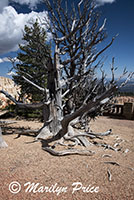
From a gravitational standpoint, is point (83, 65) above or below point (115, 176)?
above

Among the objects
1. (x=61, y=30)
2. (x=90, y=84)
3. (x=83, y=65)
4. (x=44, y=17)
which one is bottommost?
(x=90, y=84)

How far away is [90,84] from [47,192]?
4640 millimetres

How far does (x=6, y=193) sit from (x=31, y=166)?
0.63 meters

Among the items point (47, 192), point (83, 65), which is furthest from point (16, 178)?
point (83, 65)

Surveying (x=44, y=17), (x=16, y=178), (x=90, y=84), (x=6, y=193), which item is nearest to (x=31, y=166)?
(x=16, y=178)

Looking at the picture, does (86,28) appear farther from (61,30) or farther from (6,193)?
(6,193)

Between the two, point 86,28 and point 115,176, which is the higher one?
point 86,28

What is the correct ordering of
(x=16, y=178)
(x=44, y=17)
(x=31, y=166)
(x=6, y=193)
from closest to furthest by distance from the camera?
(x=6, y=193), (x=16, y=178), (x=31, y=166), (x=44, y=17)

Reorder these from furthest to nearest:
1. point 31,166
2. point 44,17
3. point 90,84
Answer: point 90,84 → point 44,17 → point 31,166

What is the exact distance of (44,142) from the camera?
3.62 meters

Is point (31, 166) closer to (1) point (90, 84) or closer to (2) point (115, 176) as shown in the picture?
(2) point (115, 176)

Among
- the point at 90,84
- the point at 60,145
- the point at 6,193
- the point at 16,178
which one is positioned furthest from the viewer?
the point at 90,84

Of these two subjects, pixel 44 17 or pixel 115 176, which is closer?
pixel 115 176

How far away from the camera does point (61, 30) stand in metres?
4.78
